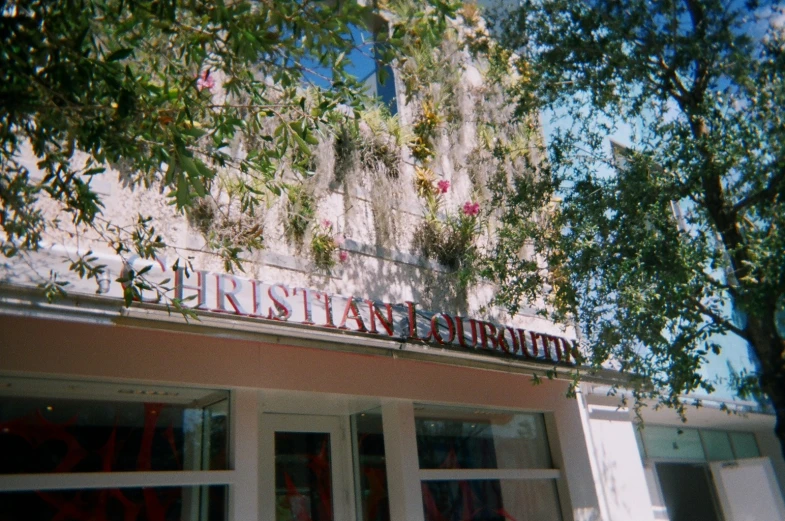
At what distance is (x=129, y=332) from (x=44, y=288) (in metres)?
0.97

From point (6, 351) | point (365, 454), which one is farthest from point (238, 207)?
point (365, 454)

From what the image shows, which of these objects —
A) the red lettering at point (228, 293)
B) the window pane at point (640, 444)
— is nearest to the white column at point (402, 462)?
the red lettering at point (228, 293)

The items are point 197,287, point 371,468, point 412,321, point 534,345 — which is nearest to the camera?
point 197,287

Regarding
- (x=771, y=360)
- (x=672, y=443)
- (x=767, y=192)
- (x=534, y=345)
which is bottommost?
(x=771, y=360)

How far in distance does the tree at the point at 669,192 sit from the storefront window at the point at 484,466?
1.69 meters

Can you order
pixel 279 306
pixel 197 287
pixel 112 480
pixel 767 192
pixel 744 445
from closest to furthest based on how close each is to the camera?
pixel 112 480 → pixel 197 287 → pixel 279 306 → pixel 767 192 → pixel 744 445

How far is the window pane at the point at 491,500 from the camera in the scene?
7.64 meters

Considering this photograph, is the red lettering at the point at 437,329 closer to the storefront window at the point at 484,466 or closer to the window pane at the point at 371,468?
the storefront window at the point at 484,466

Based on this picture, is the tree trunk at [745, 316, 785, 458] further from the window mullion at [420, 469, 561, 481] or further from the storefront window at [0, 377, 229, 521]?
the storefront window at [0, 377, 229, 521]

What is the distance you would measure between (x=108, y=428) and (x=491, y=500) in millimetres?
4426

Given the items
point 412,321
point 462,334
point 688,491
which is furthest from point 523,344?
point 688,491

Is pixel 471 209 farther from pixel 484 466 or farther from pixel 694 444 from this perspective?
pixel 694 444

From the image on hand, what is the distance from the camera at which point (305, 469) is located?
7.60 meters

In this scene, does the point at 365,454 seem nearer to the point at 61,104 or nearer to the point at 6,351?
the point at 6,351
